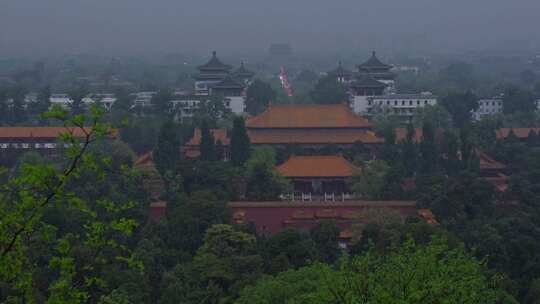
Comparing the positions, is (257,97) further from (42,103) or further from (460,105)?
(460,105)

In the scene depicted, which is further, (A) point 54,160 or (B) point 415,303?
(A) point 54,160

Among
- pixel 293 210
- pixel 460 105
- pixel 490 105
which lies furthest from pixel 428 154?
pixel 490 105

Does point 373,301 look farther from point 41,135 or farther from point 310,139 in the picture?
point 41,135

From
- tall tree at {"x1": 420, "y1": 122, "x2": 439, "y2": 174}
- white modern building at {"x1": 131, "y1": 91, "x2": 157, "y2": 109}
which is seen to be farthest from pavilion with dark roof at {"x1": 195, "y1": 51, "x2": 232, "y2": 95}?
tall tree at {"x1": 420, "y1": 122, "x2": 439, "y2": 174}

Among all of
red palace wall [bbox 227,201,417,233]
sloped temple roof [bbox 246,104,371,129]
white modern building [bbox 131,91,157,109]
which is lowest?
red palace wall [bbox 227,201,417,233]

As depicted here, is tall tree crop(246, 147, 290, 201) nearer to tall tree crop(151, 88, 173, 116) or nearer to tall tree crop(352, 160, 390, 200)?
tall tree crop(352, 160, 390, 200)

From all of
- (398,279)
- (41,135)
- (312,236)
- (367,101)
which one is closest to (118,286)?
(312,236)

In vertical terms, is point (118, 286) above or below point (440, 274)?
below
